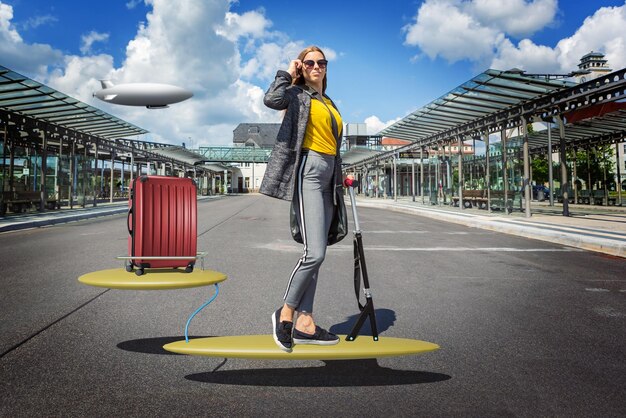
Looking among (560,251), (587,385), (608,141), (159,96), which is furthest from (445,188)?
(587,385)

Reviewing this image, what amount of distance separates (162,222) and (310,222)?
1.66m

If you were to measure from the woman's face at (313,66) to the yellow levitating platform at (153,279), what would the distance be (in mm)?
1666

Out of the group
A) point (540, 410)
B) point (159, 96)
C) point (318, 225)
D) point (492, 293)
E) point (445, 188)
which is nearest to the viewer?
point (540, 410)

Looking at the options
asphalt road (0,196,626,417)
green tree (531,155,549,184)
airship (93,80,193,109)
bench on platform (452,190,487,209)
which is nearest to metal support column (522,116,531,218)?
bench on platform (452,190,487,209)

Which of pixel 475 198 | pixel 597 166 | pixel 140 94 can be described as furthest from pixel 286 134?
pixel 597 166

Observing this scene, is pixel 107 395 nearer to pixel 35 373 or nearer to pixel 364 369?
pixel 35 373

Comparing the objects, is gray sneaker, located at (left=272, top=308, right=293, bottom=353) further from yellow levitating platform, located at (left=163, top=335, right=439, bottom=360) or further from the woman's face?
the woman's face

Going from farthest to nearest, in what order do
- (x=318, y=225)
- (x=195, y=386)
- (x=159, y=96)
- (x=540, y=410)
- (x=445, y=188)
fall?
1. (x=445, y=188)
2. (x=159, y=96)
3. (x=318, y=225)
4. (x=195, y=386)
5. (x=540, y=410)

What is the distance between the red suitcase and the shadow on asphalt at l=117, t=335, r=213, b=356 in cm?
59

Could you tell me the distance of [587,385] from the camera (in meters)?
2.68

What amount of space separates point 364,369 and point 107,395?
5.13 ft

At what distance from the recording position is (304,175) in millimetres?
3004

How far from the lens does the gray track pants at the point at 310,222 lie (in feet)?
9.69

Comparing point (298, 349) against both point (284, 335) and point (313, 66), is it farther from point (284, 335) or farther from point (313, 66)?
point (313, 66)
